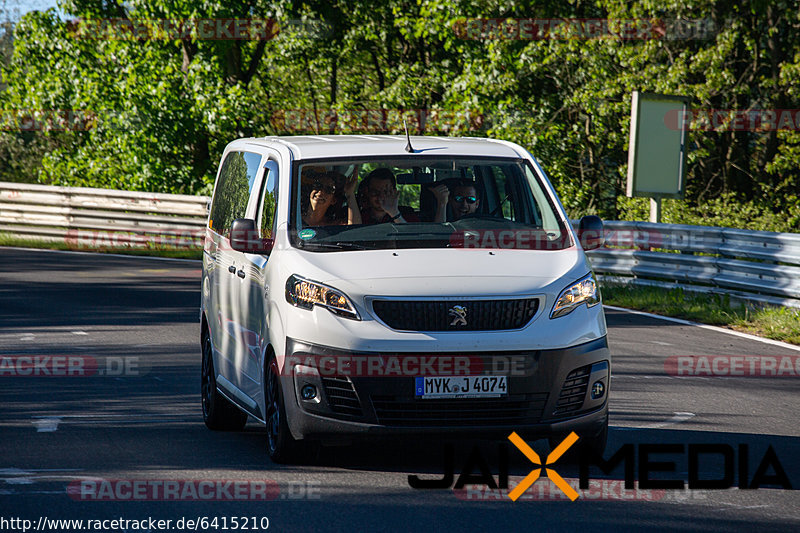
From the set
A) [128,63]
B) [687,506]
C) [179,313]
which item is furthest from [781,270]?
[128,63]

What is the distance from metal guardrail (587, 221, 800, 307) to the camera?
14.9m

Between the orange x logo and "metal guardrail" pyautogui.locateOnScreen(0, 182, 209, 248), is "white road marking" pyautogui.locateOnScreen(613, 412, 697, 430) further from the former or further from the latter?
"metal guardrail" pyautogui.locateOnScreen(0, 182, 209, 248)

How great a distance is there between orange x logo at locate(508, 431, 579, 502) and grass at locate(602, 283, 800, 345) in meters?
6.88

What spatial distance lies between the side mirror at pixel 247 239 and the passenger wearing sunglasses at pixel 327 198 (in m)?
0.26

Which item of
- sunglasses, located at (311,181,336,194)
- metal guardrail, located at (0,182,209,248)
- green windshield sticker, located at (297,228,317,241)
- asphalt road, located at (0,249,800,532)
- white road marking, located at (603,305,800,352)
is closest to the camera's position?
asphalt road, located at (0,249,800,532)

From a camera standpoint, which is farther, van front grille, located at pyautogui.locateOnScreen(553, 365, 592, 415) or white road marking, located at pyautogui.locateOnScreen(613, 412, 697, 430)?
white road marking, located at pyautogui.locateOnScreen(613, 412, 697, 430)

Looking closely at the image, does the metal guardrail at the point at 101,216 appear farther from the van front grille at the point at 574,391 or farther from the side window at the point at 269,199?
the van front grille at the point at 574,391

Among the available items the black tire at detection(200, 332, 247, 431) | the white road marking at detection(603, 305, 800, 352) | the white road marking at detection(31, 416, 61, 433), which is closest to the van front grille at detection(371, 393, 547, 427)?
the black tire at detection(200, 332, 247, 431)

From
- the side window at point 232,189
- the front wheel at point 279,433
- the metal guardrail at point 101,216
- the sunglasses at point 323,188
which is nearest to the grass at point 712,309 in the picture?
the side window at point 232,189

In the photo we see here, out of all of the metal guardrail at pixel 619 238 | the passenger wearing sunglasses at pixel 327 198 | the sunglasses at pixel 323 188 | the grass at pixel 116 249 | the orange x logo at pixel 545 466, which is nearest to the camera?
the orange x logo at pixel 545 466

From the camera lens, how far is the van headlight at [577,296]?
7.00m

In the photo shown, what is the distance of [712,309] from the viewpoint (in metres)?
16.0

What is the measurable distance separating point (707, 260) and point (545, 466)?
9.92m

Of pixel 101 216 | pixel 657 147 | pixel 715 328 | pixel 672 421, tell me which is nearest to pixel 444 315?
pixel 672 421
